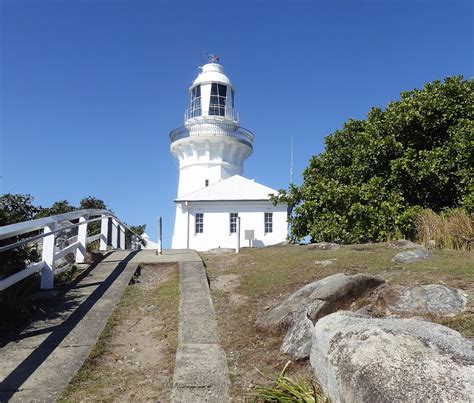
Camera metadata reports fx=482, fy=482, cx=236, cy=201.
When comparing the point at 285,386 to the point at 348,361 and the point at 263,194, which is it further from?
the point at 263,194

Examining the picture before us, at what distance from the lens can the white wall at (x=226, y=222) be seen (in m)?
27.9

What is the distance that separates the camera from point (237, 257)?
12461 mm

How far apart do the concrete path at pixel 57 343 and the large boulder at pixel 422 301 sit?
3658mm

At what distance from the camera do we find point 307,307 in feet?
19.5

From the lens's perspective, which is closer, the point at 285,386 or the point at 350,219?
the point at 285,386

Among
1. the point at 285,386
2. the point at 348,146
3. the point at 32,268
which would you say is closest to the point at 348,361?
the point at 285,386

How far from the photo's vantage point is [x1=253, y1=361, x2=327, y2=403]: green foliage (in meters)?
4.12

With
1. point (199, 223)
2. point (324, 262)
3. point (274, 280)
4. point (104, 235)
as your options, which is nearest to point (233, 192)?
point (199, 223)

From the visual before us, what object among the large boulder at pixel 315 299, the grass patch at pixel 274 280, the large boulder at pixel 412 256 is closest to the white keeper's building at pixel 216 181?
the grass patch at pixel 274 280

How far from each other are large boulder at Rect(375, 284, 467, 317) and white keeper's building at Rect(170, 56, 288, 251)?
68.9ft

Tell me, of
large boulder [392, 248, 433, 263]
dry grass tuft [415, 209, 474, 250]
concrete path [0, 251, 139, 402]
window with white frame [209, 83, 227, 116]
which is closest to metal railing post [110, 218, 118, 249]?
concrete path [0, 251, 139, 402]

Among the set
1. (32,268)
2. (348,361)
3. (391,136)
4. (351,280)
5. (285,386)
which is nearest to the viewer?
(348,361)

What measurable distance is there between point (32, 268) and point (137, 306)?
1.65 m

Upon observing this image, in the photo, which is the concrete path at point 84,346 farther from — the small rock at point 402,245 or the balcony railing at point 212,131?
the balcony railing at point 212,131
